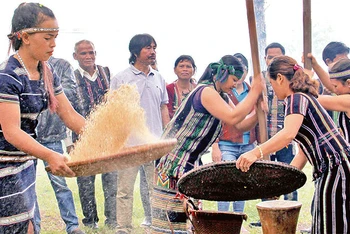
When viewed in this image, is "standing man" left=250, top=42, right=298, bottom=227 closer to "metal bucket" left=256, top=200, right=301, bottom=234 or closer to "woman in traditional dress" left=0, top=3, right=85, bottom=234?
"metal bucket" left=256, top=200, right=301, bottom=234

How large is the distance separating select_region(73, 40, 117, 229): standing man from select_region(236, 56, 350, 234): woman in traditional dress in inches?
119

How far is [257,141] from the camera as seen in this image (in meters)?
7.15

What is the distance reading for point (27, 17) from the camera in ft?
12.0

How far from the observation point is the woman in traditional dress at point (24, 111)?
351 centimetres

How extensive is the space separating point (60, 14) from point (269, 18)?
1040cm

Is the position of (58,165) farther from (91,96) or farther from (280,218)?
(91,96)

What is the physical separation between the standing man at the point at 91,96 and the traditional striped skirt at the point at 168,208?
6.56 feet

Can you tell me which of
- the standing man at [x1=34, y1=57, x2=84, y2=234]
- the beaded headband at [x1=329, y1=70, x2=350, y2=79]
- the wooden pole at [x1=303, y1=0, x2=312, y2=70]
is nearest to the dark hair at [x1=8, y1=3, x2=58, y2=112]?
the wooden pole at [x1=303, y1=0, x2=312, y2=70]

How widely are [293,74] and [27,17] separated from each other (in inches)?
73.7

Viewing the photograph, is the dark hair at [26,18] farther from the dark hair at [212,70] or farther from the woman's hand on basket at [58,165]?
the dark hair at [212,70]

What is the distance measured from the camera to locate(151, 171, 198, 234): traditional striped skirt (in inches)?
189

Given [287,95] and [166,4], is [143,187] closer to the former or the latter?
[287,95]

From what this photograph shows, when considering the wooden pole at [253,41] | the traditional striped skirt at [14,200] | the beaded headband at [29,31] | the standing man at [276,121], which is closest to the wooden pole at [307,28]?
the wooden pole at [253,41]

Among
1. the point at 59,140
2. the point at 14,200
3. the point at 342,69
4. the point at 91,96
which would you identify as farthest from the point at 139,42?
the point at 14,200
